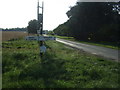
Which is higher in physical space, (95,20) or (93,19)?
(93,19)

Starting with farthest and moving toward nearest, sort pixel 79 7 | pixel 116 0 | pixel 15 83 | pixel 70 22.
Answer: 1. pixel 70 22
2. pixel 79 7
3. pixel 116 0
4. pixel 15 83

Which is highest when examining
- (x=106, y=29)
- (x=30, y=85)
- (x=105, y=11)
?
(x=105, y=11)

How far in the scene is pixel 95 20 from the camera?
44.1 m

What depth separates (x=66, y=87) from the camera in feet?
16.9

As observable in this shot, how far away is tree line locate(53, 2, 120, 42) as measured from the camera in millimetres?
40438

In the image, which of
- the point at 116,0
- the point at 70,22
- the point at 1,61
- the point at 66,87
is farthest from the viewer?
the point at 70,22

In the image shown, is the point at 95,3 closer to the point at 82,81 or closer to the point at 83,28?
the point at 83,28

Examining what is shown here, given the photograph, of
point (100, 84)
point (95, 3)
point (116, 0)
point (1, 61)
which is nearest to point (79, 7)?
point (95, 3)

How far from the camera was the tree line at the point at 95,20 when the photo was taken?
133 feet

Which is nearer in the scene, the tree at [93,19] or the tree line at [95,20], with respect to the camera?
the tree line at [95,20]

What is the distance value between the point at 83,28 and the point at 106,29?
9.26m

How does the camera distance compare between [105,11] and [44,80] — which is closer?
[44,80]

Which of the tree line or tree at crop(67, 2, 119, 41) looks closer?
the tree line

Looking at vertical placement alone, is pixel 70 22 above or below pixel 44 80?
above
